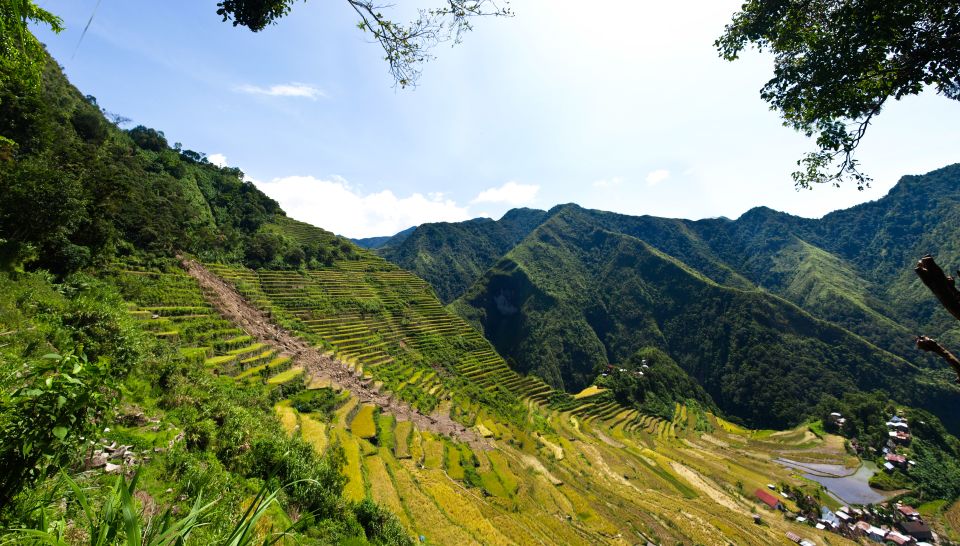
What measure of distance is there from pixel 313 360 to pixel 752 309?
13719cm

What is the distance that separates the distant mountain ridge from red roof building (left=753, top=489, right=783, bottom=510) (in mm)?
57439

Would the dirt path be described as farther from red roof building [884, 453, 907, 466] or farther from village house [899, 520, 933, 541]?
red roof building [884, 453, 907, 466]

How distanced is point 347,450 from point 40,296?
1435 cm

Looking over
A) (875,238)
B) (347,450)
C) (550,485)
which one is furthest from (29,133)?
(875,238)

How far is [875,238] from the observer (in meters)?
180

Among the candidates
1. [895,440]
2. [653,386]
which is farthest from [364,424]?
[895,440]

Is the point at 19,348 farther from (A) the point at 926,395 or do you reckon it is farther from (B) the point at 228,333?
(A) the point at 926,395

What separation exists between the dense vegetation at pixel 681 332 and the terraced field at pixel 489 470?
62.2m

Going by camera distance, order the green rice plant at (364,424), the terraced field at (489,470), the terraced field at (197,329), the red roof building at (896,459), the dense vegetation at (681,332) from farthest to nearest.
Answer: the dense vegetation at (681,332)
the red roof building at (896,459)
the green rice plant at (364,424)
the terraced field at (197,329)
the terraced field at (489,470)

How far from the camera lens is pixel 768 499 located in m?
47.3

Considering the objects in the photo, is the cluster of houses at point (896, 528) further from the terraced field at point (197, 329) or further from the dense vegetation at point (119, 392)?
the terraced field at point (197, 329)

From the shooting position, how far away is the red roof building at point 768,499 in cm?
4628

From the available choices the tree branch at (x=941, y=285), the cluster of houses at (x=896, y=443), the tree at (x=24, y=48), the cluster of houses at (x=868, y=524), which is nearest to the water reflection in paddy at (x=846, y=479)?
the cluster of houses at (x=896, y=443)

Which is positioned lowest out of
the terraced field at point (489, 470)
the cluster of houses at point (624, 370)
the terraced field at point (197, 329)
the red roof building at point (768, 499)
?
the red roof building at point (768, 499)
